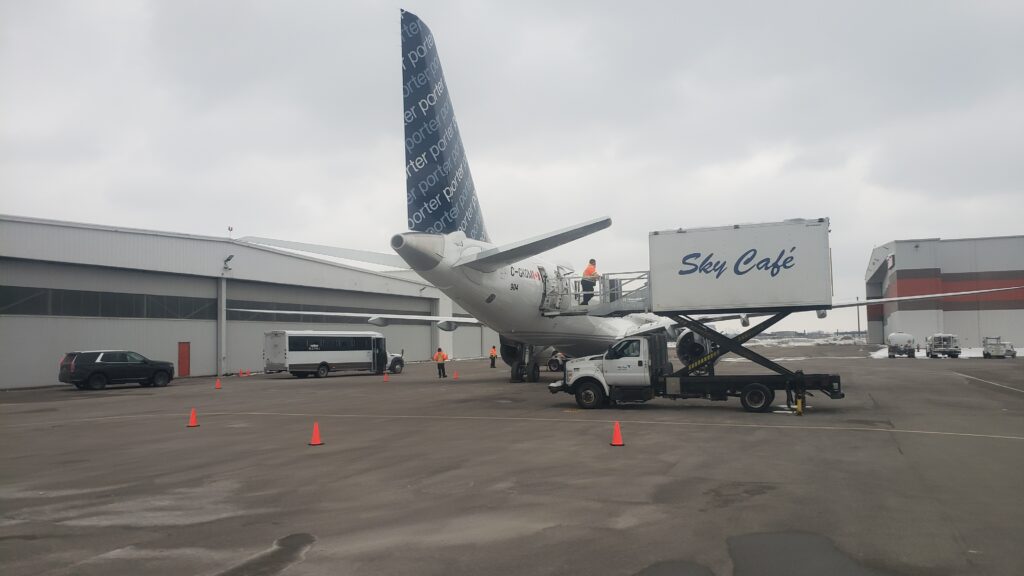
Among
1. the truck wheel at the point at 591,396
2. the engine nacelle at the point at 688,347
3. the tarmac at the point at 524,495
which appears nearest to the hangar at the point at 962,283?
the engine nacelle at the point at 688,347

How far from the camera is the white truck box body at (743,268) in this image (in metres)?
18.5

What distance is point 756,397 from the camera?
1869 cm

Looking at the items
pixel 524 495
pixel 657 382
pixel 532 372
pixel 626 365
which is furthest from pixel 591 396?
pixel 532 372

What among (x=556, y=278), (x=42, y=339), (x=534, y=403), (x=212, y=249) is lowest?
(x=534, y=403)

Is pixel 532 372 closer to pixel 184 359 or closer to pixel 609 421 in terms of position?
pixel 609 421

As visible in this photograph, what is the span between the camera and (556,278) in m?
31.4

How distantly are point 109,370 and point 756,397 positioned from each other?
31.2 m

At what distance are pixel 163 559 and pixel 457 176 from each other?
2126cm

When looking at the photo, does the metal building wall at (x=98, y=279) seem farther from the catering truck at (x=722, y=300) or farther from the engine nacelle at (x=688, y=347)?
the engine nacelle at (x=688, y=347)

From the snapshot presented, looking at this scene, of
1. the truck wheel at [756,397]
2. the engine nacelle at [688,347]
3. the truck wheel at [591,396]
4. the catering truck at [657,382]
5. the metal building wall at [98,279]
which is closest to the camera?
the catering truck at [657,382]

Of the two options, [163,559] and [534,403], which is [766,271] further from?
[163,559]

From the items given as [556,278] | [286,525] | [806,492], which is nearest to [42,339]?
[556,278]

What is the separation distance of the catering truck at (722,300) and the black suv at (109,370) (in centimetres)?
2516

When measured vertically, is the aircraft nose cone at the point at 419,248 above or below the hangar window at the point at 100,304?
above
